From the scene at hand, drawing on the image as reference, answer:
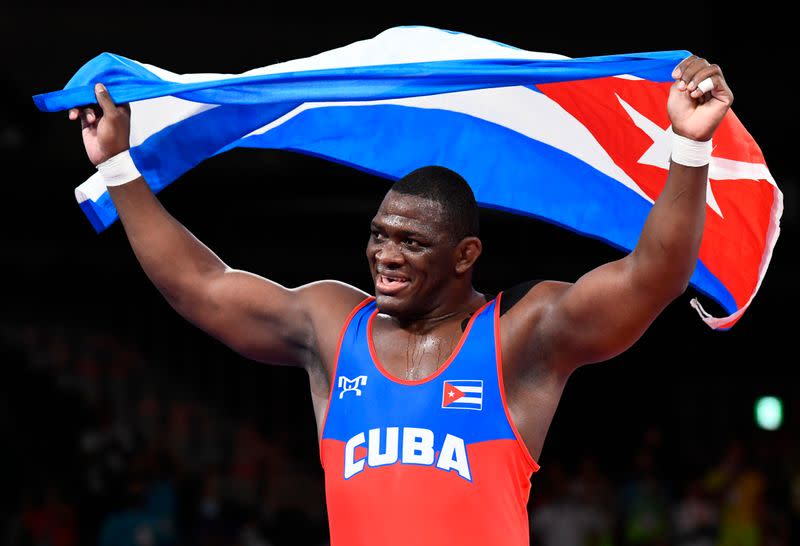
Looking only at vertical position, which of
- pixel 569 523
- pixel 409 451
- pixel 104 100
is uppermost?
pixel 104 100

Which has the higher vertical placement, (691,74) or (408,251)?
(691,74)

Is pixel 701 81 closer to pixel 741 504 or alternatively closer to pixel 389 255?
pixel 389 255

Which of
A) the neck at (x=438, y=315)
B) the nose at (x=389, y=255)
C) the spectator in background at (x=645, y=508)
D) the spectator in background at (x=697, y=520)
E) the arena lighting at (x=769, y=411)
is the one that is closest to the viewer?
the nose at (x=389, y=255)

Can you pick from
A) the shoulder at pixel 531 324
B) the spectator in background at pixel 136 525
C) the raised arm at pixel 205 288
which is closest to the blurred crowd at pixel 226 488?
the spectator in background at pixel 136 525

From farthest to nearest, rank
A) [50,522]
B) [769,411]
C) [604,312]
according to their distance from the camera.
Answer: [769,411] < [50,522] < [604,312]

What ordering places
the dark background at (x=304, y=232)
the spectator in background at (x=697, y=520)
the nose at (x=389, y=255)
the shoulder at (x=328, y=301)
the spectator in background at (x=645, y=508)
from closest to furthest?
the nose at (x=389, y=255) < the shoulder at (x=328, y=301) < the spectator in background at (x=697, y=520) < the spectator in background at (x=645, y=508) < the dark background at (x=304, y=232)

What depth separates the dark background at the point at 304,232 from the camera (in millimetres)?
10617

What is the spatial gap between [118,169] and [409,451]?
1140mm

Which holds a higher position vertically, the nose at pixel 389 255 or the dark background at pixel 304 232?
the dark background at pixel 304 232

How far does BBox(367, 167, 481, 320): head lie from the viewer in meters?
3.06

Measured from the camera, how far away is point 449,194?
10.2ft

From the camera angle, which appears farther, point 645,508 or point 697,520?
point 645,508

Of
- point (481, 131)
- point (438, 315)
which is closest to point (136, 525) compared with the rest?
point (481, 131)

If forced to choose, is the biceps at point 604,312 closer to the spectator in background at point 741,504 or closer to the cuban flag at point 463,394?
the cuban flag at point 463,394
